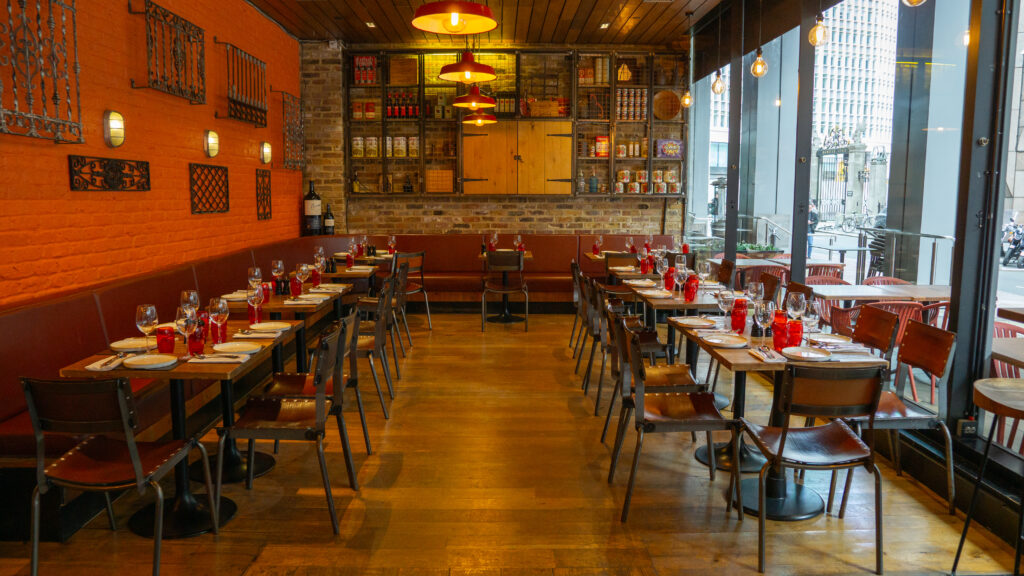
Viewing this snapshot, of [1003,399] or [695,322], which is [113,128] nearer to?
[695,322]

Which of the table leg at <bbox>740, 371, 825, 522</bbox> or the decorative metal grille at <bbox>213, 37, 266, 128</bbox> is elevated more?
the decorative metal grille at <bbox>213, 37, 266, 128</bbox>

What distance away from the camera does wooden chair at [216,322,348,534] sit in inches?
123

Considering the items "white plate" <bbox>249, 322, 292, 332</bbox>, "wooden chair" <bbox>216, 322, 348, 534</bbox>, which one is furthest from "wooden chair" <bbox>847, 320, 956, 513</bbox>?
"white plate" <bbox>249, 322, 292, 332</bbox>

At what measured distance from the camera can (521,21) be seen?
8211 millimetres

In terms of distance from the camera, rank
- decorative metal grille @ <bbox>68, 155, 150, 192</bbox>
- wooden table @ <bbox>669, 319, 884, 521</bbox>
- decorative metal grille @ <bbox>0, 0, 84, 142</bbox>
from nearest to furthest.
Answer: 1. wooden table @ <bbox>669, 319, 884, 521</bbox>
2. decorative metal grille @ <bbox>0, 0, 84, 142</bbox>
3. decorative metal grille @ <bbox>68, 155, 150, 192</bbox>

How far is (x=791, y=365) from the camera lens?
276 centimetres

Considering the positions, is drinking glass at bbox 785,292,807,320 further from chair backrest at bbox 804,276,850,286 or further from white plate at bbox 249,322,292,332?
chair backrest at bbox 804,276,850,286

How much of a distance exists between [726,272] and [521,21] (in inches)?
157

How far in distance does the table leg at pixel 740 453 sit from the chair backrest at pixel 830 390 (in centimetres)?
84

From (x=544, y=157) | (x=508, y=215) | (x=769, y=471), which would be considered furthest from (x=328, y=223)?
(x=769, y=471)

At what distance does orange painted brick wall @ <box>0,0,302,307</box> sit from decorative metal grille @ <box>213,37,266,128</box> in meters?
0.10

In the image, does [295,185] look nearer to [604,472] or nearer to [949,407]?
[604,472]

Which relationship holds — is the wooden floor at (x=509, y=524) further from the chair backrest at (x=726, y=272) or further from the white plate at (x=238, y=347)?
the chair backrest at (x=726, y=272)

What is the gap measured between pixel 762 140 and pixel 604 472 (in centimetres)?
659
